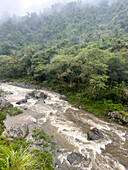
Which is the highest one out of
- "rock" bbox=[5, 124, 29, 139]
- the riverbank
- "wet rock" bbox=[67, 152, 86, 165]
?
the riverbank

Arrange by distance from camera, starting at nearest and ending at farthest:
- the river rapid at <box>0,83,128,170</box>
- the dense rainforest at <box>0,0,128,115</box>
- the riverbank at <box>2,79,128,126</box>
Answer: the river rapid at <box>0,83,128,170</box> < the riverbank at <box>2,79,128,126</box> < the dense rainforest at <box>0,0,128,115</box>

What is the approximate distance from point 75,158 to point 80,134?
12.8 feet

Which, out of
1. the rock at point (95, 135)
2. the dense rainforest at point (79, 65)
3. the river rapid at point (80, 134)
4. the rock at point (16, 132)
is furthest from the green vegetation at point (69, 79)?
the rock at point (95, 135)

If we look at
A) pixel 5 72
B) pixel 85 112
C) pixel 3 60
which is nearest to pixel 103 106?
pixel 85 112

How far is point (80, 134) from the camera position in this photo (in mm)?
13469

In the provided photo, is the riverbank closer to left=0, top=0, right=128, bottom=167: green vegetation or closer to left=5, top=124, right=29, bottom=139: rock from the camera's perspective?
left=0, top=0, right=128, bottom=167: green vegetation

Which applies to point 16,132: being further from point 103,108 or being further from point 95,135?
point 103,108

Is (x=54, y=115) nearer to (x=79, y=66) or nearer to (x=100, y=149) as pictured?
(x=100, y=149)

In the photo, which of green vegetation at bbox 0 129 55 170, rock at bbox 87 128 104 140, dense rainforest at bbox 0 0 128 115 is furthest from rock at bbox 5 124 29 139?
dense rainforest at bbox 0 0 128 115

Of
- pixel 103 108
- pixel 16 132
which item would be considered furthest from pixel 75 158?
pixel 103 108

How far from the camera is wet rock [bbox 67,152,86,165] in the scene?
Result: 9389 millimetres

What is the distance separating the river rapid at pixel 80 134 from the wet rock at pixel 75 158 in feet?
0.84

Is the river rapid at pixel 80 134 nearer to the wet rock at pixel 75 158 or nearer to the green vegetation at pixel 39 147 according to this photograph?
the wet rock at pixel 75 158

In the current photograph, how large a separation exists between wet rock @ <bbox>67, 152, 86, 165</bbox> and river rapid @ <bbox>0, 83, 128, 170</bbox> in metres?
0.25
